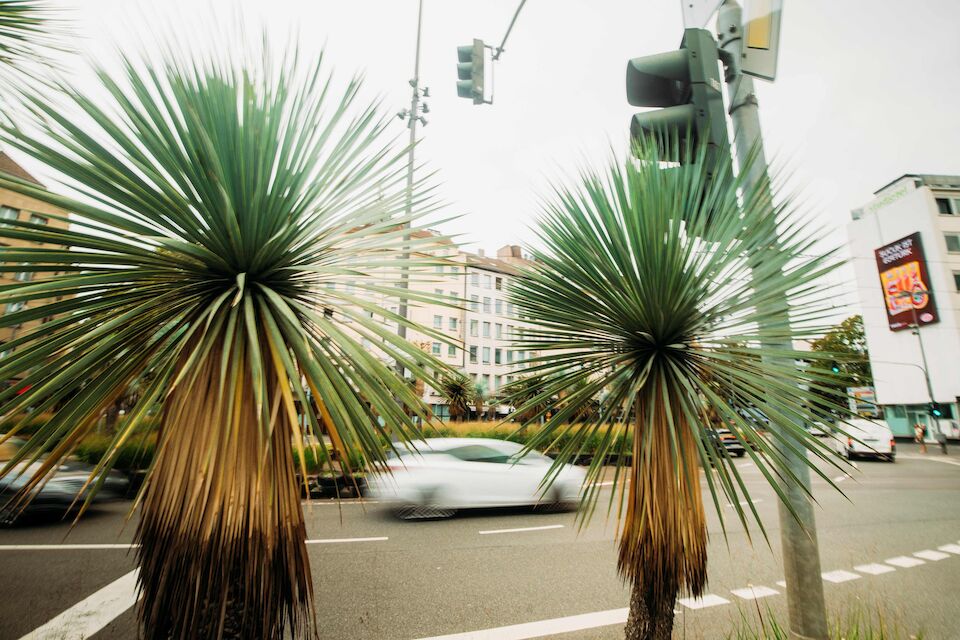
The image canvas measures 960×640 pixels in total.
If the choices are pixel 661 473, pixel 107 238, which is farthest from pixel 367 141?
pixel 661 473

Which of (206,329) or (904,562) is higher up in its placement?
(206,329)

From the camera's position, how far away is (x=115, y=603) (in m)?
4.27

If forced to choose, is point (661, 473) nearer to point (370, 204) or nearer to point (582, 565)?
point (370, 204)

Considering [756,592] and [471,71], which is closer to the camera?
[756,592]

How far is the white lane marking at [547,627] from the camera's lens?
12.3 feet

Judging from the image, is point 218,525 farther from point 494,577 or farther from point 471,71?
point 471,71

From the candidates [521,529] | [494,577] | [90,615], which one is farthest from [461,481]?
[90,615]

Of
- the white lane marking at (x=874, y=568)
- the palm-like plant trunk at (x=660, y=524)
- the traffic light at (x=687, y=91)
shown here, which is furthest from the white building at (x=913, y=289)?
the palm-like plant trunk at (x=660, y=524)

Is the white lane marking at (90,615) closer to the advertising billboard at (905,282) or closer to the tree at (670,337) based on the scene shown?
the tree at (670,337)

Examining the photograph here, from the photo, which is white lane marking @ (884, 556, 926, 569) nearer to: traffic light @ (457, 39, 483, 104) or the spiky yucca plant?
the spiky yucca plant

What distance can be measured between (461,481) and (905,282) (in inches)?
1782

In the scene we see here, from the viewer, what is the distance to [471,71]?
19.9ft

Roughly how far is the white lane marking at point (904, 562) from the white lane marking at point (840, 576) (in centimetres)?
97

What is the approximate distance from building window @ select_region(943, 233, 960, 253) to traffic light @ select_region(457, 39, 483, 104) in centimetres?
4553
